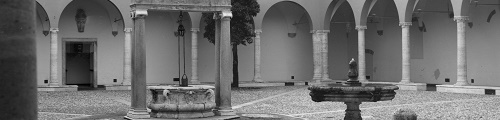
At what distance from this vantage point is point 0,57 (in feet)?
5.49

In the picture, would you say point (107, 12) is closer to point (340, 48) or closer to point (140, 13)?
point (340, 48)

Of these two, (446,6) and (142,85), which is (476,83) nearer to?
(446,6)

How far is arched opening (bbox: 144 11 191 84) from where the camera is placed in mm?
25500

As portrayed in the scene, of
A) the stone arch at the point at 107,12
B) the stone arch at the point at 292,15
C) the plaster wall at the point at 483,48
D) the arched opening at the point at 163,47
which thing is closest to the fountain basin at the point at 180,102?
the stone arch at the point at 107,12

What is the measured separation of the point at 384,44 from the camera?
26906 mm

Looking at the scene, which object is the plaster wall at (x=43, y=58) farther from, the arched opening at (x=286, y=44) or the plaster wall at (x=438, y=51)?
the plaster wall at (x=438, y=51)

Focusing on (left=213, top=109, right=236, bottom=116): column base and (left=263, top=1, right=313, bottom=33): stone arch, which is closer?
(left=213, top=109, right=236, bottom=116): column base

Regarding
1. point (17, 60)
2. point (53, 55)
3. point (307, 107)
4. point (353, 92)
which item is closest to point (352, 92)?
point (353, 92)

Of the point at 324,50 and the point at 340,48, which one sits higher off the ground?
the point at 340,48

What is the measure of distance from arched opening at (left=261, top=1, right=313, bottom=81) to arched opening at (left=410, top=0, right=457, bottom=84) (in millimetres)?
5010

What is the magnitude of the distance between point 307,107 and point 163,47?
12.1 meters

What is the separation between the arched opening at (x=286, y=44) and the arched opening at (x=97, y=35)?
22.1 feet

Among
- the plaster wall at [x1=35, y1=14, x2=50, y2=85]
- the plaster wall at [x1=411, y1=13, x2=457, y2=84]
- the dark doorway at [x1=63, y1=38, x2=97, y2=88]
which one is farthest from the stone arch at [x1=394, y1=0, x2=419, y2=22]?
the plaster wall at [x1=35, y1=14, x2=50, y2=85]

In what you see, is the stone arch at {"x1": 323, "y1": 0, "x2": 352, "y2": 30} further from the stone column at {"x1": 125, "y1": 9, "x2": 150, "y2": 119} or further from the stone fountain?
the stone fountain
